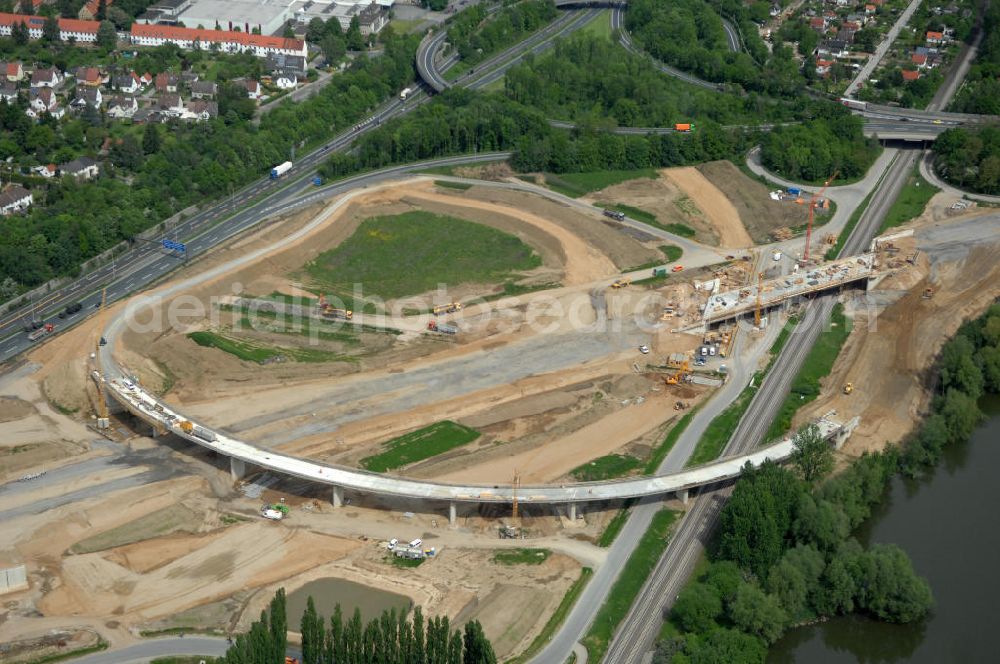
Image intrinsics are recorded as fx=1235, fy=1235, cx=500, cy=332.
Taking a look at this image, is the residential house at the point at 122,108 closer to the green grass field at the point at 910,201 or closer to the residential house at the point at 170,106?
the residential house at the point at 170,106

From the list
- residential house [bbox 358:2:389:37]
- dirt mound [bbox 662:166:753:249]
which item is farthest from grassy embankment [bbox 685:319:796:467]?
residential house [bbox 358:2:389:37]

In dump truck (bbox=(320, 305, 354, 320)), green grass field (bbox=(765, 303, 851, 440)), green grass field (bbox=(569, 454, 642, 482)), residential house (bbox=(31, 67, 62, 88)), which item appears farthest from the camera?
residential house (bbox=(31, 67, 62, 88))

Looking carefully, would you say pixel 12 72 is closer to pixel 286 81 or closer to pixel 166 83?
pixel 166 83

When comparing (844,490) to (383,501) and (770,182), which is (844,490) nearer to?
(383,501)

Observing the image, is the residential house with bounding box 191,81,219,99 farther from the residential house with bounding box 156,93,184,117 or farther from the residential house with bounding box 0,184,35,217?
the residential house with bounding box 0,184,35,217

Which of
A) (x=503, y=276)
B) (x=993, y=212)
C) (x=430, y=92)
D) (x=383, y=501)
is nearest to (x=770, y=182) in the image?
(x=993, y=212)
